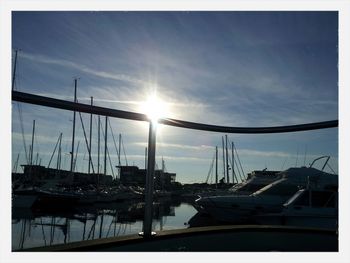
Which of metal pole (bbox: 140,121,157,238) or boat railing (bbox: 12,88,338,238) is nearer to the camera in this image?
boat railing (bbox: 12,88,338,238)

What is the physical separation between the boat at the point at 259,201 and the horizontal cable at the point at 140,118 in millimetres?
11677

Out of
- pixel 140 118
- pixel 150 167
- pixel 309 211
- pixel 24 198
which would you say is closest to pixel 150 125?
pixel 140 118

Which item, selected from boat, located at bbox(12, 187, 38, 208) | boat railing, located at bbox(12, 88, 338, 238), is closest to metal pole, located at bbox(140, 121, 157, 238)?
boat railing, located at bbox(12, 88, 338, 238)

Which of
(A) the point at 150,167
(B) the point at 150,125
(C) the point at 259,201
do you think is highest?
(B) the point at 150,125

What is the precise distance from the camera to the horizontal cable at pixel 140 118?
205cm

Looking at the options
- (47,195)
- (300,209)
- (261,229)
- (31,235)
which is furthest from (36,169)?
(261,229)

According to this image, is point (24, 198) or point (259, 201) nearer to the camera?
point (259, 201)

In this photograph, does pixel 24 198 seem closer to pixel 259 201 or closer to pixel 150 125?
pixel 259 201

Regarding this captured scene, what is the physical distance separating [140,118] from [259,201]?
536 inches

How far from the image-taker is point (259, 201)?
15297mm

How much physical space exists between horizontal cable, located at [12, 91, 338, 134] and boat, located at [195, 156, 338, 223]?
1168 centimetres

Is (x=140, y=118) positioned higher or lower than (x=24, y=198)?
higher

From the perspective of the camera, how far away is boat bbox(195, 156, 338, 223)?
587 inches

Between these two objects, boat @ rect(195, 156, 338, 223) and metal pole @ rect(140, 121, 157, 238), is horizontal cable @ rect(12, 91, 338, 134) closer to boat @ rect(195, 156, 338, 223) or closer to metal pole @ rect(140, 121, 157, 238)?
metal pole @ rect(140, 121, 157, 238)
